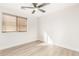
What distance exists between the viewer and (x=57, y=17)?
274 cm

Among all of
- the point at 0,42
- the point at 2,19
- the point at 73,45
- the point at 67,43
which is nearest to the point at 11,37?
the point at 0,42

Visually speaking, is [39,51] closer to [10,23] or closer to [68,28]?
[10,23]

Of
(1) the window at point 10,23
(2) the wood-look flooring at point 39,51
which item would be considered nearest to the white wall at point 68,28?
(2) the wood-look flooring at point 39,51

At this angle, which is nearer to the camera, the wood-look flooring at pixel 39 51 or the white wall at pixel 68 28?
the wood-look flooring at pixel 39 51

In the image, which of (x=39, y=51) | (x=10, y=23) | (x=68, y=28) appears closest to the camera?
(x=10, y=23)

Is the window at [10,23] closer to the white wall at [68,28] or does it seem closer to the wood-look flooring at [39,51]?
the wood-look flooring at [39,51]

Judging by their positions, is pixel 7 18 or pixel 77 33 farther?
pixel 77 33

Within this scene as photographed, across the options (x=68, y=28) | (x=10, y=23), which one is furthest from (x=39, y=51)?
(x=68, y=28)

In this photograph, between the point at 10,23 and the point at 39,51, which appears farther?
the point at 39,51

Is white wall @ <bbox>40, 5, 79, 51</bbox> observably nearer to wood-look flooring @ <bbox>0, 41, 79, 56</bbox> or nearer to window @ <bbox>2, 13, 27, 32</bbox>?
wood-look flooring @ <bbox>0, 41, 79, 56</bbox>

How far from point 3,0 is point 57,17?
2.12 metres

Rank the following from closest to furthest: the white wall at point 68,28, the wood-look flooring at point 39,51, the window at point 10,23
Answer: the wood-look flooring at point 39,51 < the window at point 10,23 < the white wall at point 68,28

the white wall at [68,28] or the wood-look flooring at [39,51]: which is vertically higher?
the white wall at [68,28]

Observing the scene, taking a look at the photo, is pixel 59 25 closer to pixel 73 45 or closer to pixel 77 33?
pixel 77 33
